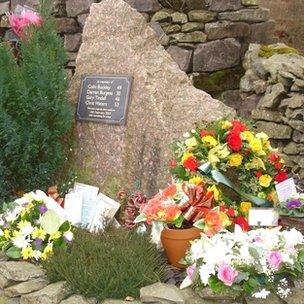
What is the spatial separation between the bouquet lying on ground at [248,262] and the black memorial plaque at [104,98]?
1558 mm

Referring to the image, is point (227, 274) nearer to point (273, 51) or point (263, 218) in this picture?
point (263, 218)

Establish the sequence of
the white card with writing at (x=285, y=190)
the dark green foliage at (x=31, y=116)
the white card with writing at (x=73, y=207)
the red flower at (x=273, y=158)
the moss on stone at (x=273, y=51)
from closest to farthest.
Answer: the white card with writing at (x=285, y=190)
the red flower at (x=273, y=158)
the white card with writing at (x=73, y=207)
the dark green foliage at (x=31, y=116)
the moss on stone at (x=273, y=51)

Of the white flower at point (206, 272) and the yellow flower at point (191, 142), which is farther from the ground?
the yellow flower at point (191, 142)

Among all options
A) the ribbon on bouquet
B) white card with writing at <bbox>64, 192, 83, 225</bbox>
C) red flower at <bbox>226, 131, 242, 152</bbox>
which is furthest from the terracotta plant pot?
white card with writing at <bbox>64, 192, 83, 225</bbox>

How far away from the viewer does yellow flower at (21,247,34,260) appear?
4.07 meters

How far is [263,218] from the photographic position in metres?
4.14

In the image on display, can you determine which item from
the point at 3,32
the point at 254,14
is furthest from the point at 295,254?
the point at 3,32

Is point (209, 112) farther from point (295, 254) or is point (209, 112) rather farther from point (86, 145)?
point (295, 254)

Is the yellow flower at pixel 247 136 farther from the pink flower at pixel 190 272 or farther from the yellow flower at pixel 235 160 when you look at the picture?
the pink flower at pixel 190 272

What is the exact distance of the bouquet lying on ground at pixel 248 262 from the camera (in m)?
3.48

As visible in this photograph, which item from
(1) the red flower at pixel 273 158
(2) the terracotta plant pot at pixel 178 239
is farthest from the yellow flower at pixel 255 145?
(2) the terracotta plant pot at pixel 178 239

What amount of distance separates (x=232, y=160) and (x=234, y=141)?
0.38 ft

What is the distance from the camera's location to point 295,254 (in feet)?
11.9

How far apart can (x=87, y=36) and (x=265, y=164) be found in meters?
1.72
